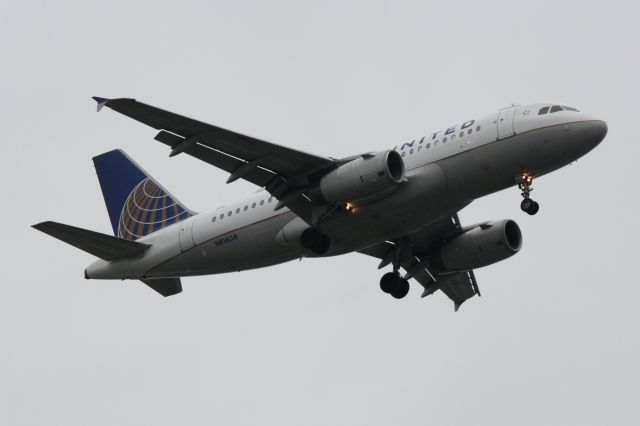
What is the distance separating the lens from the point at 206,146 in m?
39.3

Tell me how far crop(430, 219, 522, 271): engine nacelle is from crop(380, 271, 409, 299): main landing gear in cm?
150

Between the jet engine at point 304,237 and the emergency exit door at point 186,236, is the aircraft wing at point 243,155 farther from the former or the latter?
the emergency exit door at point 186,236

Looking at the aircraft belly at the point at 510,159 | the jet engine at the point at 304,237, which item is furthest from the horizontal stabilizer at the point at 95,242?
the aircraft belly at the point at 510,159

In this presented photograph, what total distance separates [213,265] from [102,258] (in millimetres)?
4396

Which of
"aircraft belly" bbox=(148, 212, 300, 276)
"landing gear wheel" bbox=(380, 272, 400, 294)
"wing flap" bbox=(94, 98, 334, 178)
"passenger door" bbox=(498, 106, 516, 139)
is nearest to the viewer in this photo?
"wing flap" bbox=(94, 98, 334, 178)

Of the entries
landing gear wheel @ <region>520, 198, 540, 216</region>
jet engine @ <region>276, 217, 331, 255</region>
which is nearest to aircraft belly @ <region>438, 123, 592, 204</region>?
landing gear wheel @ <region>520, 198, 540, 216</region>

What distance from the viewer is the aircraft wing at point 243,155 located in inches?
1489

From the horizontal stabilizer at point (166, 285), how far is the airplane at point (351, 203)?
38 mm

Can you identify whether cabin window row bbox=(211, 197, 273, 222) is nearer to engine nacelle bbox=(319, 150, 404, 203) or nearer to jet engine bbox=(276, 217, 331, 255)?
jet engine bbox=(276, 217, 331, 255)

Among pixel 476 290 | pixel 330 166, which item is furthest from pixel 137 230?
pixel 476 290

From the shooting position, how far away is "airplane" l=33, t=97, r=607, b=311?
38312mm

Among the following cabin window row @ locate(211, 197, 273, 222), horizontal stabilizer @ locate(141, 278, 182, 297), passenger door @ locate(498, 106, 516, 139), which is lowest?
horizontal stabilizer @ locate(141, 278, 182, 297)

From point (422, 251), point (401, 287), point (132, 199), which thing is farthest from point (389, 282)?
point (132, 199)

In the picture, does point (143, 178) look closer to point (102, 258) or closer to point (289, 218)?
point (102, 258)
